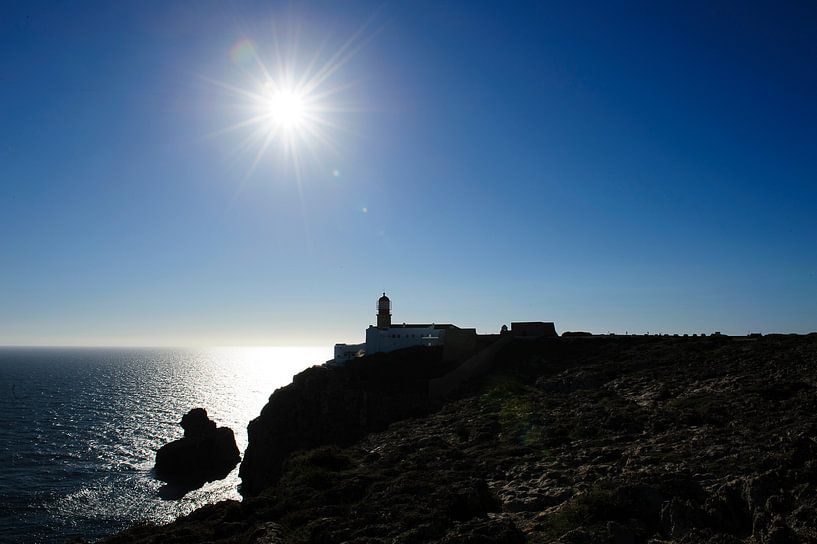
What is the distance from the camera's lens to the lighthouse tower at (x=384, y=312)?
57531 mm

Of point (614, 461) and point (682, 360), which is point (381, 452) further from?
point (682, 360)

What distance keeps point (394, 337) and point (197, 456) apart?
85.1ft

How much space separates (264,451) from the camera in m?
43.5

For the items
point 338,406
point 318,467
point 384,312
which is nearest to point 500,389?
point 338,406

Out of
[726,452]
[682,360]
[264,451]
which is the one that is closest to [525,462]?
[726,452]

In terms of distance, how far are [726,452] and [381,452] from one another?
13374 mm

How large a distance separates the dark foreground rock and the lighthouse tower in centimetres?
2351

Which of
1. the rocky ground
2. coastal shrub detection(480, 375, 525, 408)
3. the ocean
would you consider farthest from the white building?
the rocky ground

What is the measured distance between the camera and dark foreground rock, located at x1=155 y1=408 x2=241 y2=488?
171 ft

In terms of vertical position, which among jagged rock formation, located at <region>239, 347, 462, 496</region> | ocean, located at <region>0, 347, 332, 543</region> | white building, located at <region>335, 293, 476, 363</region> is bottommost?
ocean, located at <region>0, 347, 332, 543</region>

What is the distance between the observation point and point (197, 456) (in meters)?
54.6

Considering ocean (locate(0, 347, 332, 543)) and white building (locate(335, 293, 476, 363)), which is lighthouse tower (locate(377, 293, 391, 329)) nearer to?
Result: white building (locate(335, 293, 476, 363))

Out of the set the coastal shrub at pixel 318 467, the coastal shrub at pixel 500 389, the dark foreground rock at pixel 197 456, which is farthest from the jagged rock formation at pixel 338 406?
the coastal shrub at pixel 318 467

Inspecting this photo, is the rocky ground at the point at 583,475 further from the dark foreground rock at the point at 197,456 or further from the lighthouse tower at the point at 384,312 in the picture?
the dark foreground rock at the point at 197,456
